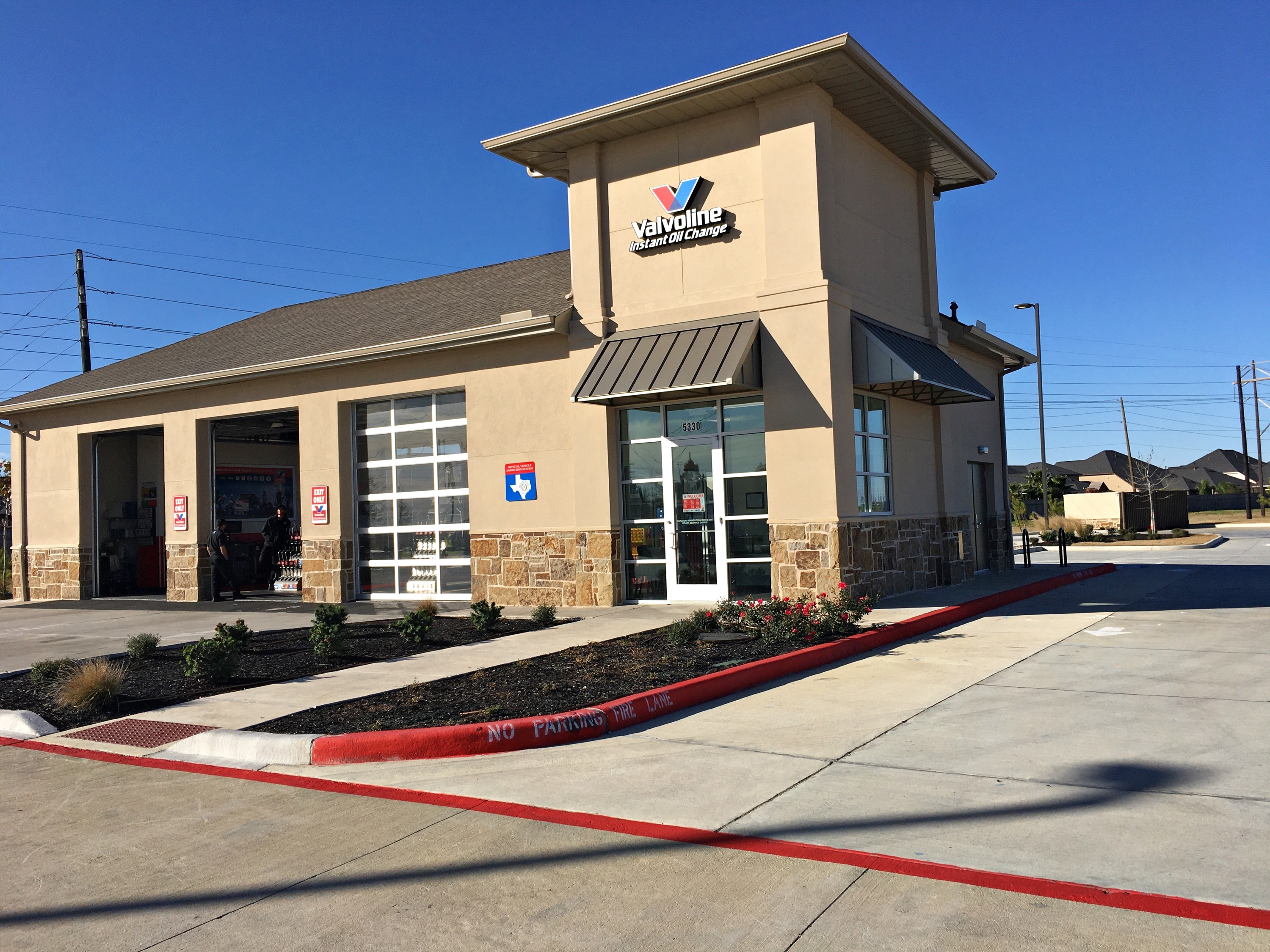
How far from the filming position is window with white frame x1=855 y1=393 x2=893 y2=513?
14742 mm

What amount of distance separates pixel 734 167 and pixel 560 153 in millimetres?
3335

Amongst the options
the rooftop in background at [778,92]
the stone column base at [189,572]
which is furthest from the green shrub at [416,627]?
the stone column base at [189,572]

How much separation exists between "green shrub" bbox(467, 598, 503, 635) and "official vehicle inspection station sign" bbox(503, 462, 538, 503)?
3695 millimetres

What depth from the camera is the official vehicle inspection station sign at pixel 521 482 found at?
16594 mm

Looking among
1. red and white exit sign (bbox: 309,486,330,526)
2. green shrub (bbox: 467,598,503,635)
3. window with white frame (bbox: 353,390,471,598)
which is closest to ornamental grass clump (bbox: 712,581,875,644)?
green shrub (bbox: 467,598,503,635)

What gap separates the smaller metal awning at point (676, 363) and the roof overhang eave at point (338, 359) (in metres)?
1.36

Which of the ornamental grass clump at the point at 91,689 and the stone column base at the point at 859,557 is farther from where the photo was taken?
the stone column base at the point at 859,557

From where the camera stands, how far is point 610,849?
16.2 feet

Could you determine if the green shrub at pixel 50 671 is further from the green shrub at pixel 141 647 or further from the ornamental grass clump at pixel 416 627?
the ornamental grass clump at pixel 416 627

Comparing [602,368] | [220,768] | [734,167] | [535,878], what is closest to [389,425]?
[602,368]

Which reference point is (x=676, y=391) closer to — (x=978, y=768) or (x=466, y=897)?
(x=978, y=768)

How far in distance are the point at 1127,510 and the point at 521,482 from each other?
3658 centimetres

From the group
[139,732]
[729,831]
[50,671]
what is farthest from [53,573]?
[729,831]

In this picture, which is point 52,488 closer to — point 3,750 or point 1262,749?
point 3,750
